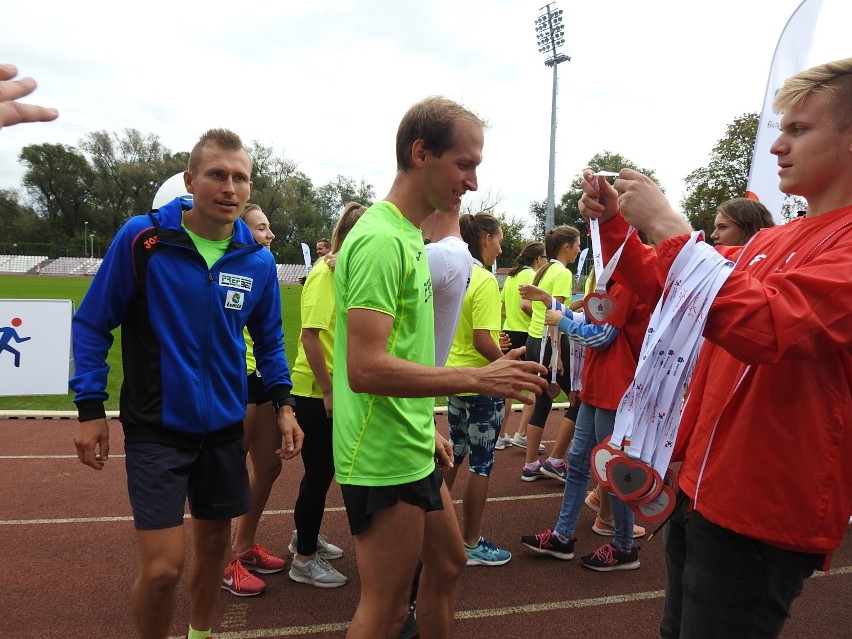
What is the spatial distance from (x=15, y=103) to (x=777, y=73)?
23.0ft

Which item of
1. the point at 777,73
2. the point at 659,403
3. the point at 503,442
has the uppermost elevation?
the point at 777,73

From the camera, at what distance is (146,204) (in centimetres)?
6081

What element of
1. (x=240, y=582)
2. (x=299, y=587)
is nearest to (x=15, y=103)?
(x=240, y=582)

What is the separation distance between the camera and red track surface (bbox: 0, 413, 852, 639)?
121 inches

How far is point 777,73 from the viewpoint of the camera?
6.20m

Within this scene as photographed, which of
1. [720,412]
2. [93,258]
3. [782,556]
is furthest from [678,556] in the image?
[93,258]

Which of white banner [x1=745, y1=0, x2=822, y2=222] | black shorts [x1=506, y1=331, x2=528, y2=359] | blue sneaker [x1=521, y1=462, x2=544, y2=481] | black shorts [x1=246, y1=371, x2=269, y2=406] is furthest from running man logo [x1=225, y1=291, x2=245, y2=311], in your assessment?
white banner [x1=745, y1=0, x2=822, y2=222]

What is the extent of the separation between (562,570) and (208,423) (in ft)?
8.25

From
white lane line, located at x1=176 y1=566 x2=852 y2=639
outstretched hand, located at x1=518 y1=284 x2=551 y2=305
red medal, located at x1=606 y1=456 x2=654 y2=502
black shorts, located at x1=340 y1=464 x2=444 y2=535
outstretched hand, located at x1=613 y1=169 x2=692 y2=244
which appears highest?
outstretched hand, located at x1=613 y1=169 x2=692 y2=244

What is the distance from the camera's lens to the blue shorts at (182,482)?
2283 millimetres

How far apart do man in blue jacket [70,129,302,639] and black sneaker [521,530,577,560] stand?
2127 millimetres

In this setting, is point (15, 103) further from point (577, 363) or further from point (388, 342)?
point (577, 363)

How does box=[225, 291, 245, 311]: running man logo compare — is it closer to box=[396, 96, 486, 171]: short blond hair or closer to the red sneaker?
box=[396, 96, 486, 171]: short blond hair

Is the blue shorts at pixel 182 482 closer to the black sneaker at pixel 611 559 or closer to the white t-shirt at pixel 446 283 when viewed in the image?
the white t-shirt at pixel 446 283
